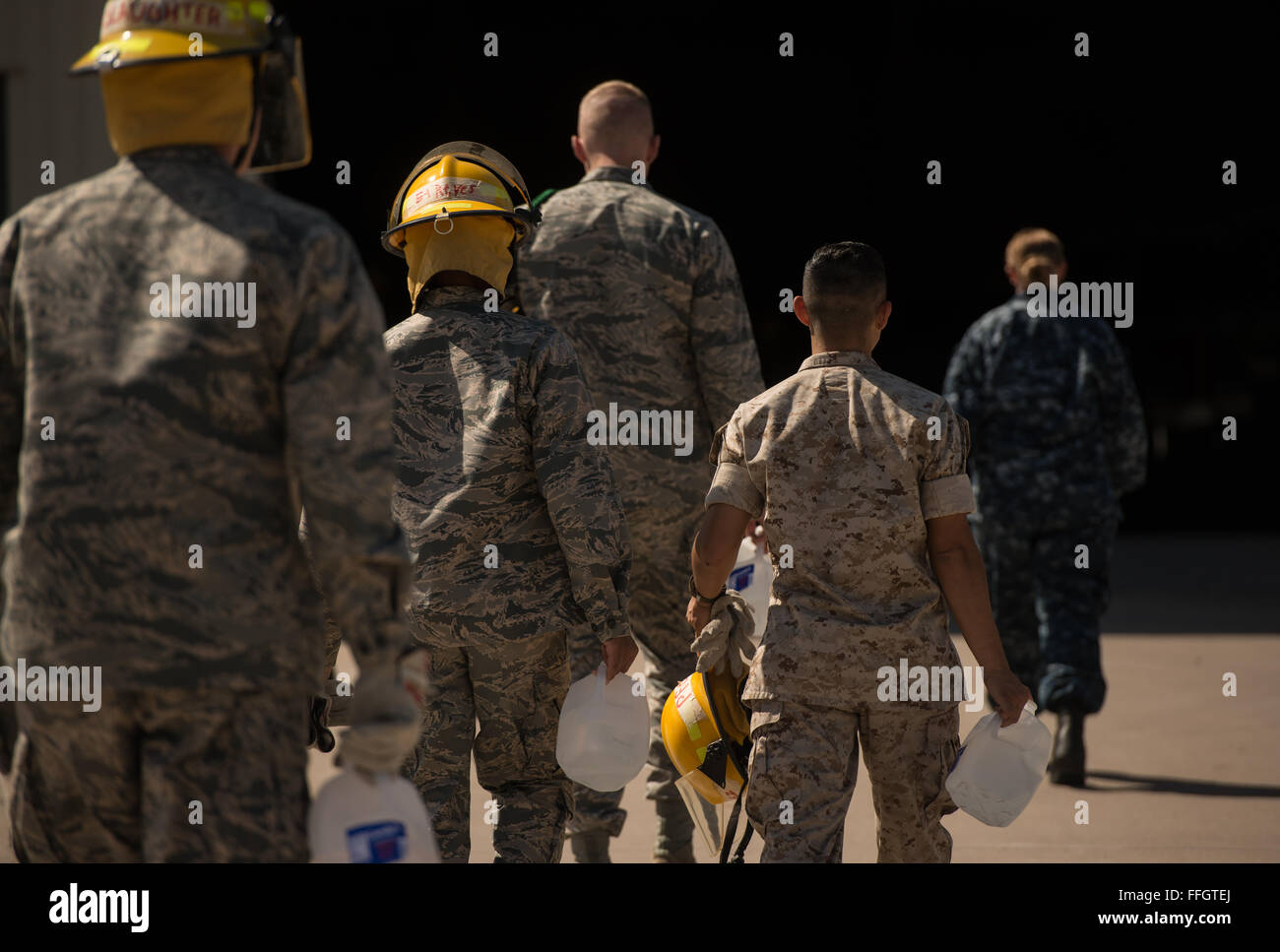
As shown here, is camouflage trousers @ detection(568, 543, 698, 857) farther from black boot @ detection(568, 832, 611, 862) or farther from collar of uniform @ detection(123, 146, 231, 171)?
collar of uniform @ detection(123, 146, 231, 171)

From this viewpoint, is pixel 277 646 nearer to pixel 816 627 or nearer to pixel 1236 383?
pixel 816 627

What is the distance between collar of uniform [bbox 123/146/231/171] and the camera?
2.50 metres

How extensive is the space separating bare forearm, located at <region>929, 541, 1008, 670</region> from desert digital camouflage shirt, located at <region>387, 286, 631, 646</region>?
2.44ft

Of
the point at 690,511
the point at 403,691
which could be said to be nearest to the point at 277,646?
the point at 403,691

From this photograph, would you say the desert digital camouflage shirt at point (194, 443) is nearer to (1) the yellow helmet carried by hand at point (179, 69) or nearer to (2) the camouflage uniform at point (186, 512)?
(2) the camouflage uniform at point (186, 512)

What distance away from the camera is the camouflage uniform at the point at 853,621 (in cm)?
338

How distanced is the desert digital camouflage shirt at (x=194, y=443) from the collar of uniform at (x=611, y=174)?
105 inches

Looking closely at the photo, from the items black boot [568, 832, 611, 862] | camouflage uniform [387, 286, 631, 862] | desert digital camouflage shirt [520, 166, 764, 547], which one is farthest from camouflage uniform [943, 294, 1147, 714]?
camouflage uniform [387, 286, 631, 862]

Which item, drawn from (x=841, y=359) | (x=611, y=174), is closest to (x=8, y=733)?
(x=841, y=359)

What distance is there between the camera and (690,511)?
4.88 m

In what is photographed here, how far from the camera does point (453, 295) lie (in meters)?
3.78

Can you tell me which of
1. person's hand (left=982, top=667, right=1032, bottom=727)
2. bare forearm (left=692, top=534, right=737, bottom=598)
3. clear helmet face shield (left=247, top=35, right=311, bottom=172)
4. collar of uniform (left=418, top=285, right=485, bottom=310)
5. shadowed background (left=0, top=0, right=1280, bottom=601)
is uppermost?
shadowed background (left=0, top=0, right=1280, bottom=601)

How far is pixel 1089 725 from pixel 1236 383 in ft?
26.4

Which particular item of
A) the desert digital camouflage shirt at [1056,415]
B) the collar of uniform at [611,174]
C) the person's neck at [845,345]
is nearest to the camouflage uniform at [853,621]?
the person's neck at [845,345]
